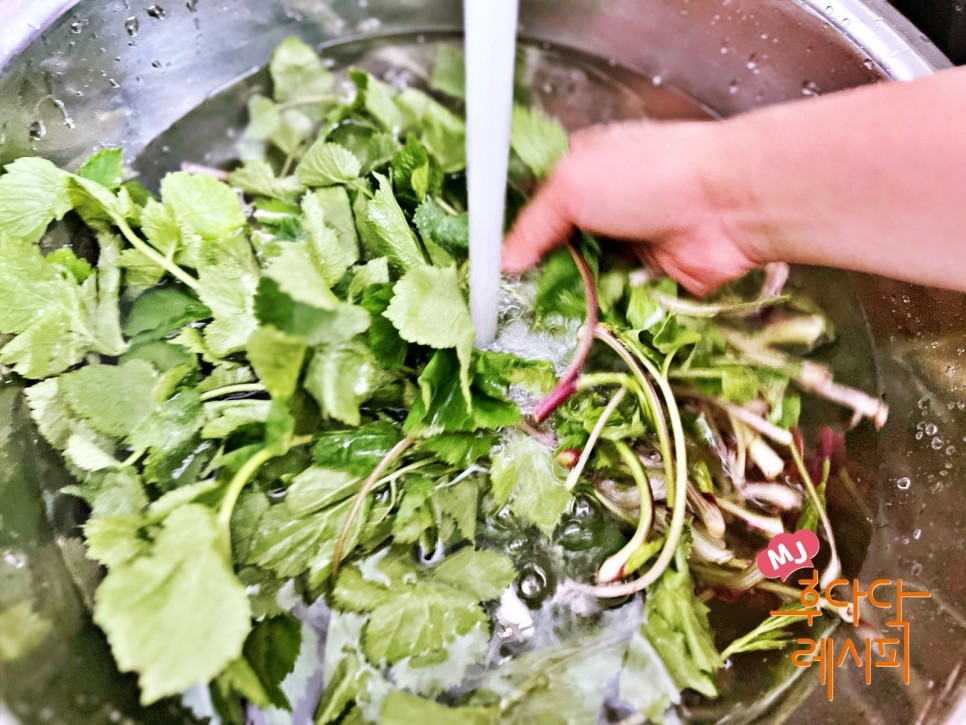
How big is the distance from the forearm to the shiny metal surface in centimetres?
17

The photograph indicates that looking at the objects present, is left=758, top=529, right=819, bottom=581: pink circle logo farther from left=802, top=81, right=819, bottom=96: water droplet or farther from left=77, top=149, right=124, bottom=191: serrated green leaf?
left=77, top=149, right=124, bottom=191: serrated green leaf

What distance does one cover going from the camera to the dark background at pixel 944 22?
0.90 meters

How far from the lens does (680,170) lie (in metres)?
0.83

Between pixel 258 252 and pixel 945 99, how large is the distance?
839 mm

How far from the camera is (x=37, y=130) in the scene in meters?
0.84

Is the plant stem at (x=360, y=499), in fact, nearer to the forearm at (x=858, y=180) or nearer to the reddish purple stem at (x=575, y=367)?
the reddish purple stem at (x=575, y=367)

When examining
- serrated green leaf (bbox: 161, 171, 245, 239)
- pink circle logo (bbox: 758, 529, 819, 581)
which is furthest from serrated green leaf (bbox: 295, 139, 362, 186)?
pink circle logo (bbox: 758, 529, 819, 581)

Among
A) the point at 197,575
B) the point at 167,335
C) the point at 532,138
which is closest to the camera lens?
the point at 197,575

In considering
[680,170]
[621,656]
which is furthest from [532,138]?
[621,656]

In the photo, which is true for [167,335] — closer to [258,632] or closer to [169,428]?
[169,428]

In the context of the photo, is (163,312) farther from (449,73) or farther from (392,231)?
(449,73)

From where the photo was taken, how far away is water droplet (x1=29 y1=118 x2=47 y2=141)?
2.73 ft

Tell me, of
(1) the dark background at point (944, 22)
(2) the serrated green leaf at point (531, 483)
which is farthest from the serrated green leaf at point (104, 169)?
(1) the dark background at point (944, 22)

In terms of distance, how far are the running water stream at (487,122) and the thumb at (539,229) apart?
0.16m
